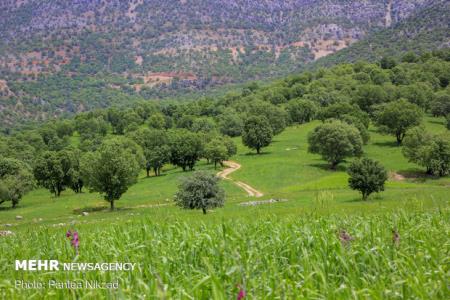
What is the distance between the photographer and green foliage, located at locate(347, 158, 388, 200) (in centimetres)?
5322

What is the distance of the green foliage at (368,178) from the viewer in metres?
53.2

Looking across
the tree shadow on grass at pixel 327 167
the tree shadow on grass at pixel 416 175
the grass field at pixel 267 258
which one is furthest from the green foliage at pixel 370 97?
the grass field at pixel 267 258

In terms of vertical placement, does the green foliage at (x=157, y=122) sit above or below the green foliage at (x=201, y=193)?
above

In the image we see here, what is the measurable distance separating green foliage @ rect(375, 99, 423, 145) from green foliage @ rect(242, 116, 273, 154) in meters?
24.9

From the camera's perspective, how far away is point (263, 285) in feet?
17.5

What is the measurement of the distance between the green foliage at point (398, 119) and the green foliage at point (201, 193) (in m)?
63.2

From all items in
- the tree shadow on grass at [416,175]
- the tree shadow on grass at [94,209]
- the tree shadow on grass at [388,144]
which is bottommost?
the tree shadow on grass at [94,209]

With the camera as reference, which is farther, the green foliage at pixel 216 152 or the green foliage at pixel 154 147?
the green foliage at pixel 154 147

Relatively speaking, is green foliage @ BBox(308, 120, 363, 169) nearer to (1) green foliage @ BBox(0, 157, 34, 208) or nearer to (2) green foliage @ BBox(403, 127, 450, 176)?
(2) green foliage @ BBox(403, 127, 450, 176)

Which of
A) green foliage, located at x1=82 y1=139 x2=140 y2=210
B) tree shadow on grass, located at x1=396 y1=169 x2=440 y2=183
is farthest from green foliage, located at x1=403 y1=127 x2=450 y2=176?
green foliage, located at x1=82 y1=139 x2=140 y2=210

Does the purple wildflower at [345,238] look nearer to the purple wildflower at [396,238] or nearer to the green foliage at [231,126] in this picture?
the purple wildflower at [396,238]

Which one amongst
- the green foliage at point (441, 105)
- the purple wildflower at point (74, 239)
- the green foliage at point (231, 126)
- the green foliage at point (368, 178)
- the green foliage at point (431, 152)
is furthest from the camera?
the green foliage at point (231, 126)

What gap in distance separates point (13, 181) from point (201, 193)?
48246 millimetres

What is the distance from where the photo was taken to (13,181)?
75562 mm
